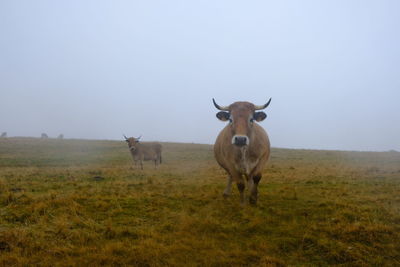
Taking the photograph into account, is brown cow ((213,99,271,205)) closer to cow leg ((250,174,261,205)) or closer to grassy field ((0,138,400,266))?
cow leg ((250,174,261,205))

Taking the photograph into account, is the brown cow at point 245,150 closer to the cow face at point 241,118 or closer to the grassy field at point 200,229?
the cow face at point 241,118

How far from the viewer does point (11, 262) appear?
4.22 m

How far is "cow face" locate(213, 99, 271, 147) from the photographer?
21.9ft

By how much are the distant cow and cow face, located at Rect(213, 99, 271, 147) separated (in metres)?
14.9

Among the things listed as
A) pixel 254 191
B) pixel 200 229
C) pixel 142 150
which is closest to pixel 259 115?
pixel 254 191

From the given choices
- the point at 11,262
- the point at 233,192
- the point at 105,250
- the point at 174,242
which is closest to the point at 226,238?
the point at 174,242

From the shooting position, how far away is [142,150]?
22.6 m

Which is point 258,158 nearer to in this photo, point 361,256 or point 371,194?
point 361,256

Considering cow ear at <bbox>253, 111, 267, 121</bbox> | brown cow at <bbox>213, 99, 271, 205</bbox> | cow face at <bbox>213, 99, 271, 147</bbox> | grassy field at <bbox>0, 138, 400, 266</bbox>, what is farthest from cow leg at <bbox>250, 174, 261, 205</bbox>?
cow ear at <bbox>253, 111, 267, 121</bbox>

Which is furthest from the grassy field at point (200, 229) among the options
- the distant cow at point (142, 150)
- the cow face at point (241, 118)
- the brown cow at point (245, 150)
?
the distant cow at point (142, 150)

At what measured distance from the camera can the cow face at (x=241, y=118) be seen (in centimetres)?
668

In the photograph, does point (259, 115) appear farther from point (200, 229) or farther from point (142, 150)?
point (142, 150)

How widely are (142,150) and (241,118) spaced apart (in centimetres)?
1655

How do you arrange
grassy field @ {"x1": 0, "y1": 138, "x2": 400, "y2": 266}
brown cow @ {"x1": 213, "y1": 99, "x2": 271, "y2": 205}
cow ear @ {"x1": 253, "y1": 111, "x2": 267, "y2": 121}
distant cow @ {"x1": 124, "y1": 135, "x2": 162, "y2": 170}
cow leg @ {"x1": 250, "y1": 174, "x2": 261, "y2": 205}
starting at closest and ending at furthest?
grassy field @ {"x1": 0, "y1": 138, "x2": 400, "y2": 266}, brown cow @ {"x1": 213, "y1": 99, "x2": 271, "y2": 205}, cow leg @ {"x1": 250, "y1": 174, "x2": 261, "y2": 205}, cow ear @ {"x1": 253, "y1": 111, "x2": 267, "y2": 121}, distant cow @ {"x1": 124, "y1": 135, "x2": 162, "y2": 170}
